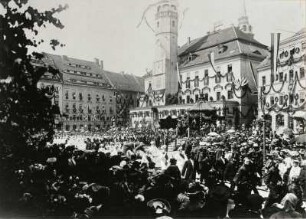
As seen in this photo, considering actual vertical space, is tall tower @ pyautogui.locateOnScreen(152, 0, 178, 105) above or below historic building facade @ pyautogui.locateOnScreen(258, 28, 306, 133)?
above

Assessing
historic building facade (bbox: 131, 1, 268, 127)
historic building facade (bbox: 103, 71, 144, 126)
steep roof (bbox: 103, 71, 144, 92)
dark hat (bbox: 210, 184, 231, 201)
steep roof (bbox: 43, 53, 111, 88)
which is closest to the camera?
dark hat (bbox: 210, 184, 231, 201)

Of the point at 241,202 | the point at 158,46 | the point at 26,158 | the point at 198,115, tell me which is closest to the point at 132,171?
the point at 241,202

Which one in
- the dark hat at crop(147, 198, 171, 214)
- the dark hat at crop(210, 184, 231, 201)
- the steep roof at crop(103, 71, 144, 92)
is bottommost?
the dark hat at crop(147, 198, 171, 214)

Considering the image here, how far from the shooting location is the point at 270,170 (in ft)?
34.5

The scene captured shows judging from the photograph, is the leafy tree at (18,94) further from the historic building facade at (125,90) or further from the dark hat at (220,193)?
the historic building facade at (125,90)

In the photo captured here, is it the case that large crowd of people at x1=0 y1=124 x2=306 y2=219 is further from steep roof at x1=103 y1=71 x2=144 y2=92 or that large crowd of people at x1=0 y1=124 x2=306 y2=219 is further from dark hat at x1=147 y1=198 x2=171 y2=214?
steep roof at x1=103 y1=71 x2=144 y2=92

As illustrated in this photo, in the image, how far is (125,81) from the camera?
276 ft

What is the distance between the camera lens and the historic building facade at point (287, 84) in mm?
33188

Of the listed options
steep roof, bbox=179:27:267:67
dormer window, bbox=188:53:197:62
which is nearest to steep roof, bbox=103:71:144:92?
steep roof, bbox=179:27:267:67

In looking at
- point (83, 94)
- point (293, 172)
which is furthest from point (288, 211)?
point (83, 94)

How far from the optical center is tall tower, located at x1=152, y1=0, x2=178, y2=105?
6203 centimetres

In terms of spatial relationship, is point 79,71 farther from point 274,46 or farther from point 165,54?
point 274,46

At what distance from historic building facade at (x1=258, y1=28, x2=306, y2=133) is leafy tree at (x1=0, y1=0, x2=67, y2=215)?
2696cm

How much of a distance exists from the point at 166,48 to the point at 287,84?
2765cm
